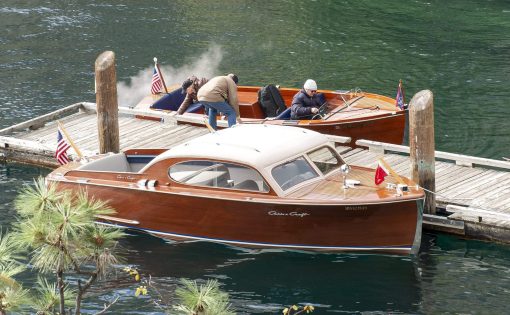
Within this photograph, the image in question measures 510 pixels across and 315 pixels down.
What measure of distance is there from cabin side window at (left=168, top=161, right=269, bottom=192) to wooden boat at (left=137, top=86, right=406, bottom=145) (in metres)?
4.96

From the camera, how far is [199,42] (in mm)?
35969

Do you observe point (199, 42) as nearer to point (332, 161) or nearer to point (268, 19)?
point (268, 19)

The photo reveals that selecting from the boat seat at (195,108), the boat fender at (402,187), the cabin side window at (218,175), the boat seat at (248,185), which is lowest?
the boat fender at (402,187)

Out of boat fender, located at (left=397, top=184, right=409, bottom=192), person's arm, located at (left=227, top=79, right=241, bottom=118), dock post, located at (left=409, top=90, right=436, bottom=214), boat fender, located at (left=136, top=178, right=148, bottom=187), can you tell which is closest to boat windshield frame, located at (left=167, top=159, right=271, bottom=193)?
boat fender, located at (left=136, top=178, right=148, bottom=187)

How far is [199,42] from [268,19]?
14.4 feet

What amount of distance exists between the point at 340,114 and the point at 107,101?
548cm

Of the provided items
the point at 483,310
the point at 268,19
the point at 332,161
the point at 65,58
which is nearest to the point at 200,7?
the point at 268,19

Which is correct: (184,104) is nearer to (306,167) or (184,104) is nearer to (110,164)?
(110,164)

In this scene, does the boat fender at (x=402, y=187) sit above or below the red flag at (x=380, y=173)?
below

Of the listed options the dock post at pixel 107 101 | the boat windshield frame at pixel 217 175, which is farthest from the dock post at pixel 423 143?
the dock post at pixel 107 101

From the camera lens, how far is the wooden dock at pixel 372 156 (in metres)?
19.3

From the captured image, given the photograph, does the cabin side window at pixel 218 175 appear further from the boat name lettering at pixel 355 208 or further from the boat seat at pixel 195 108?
the boat seat at pixel 195 108

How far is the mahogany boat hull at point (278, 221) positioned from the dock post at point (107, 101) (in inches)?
118

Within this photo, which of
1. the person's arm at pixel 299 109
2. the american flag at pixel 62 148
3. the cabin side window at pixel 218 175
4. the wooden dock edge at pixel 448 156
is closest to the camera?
the cabin side window at pixel 218 175
